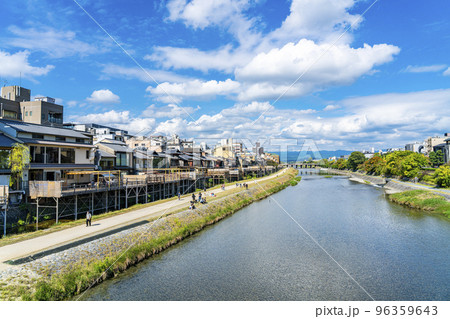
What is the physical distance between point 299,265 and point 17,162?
23.8 m

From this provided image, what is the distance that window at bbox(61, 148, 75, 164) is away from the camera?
92.1 ft

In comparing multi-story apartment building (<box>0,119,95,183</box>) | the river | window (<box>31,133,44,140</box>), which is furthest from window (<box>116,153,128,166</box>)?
the river

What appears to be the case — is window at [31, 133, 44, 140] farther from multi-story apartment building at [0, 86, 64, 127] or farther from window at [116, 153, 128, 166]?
multi-story apartment building at [0, 86, 64, 127]

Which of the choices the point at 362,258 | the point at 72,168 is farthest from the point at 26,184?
the point at 362,258

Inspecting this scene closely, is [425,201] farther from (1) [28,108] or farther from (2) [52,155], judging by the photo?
(1) [28,108]

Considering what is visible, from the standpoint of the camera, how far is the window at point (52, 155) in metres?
26.5

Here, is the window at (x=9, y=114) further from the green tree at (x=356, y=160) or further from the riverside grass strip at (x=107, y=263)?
the green tree at (x=356, y=160)

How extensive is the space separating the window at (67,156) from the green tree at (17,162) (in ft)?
15.7

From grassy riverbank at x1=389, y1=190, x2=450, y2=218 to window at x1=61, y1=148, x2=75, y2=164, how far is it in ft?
142

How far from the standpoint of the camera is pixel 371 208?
127 ft

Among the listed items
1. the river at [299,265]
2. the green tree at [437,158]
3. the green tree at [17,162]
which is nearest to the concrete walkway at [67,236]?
the river at [299,265]

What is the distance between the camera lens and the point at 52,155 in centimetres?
2691

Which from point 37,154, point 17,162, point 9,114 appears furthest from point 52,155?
point 9,114

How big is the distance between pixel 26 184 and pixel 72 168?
561 cm
